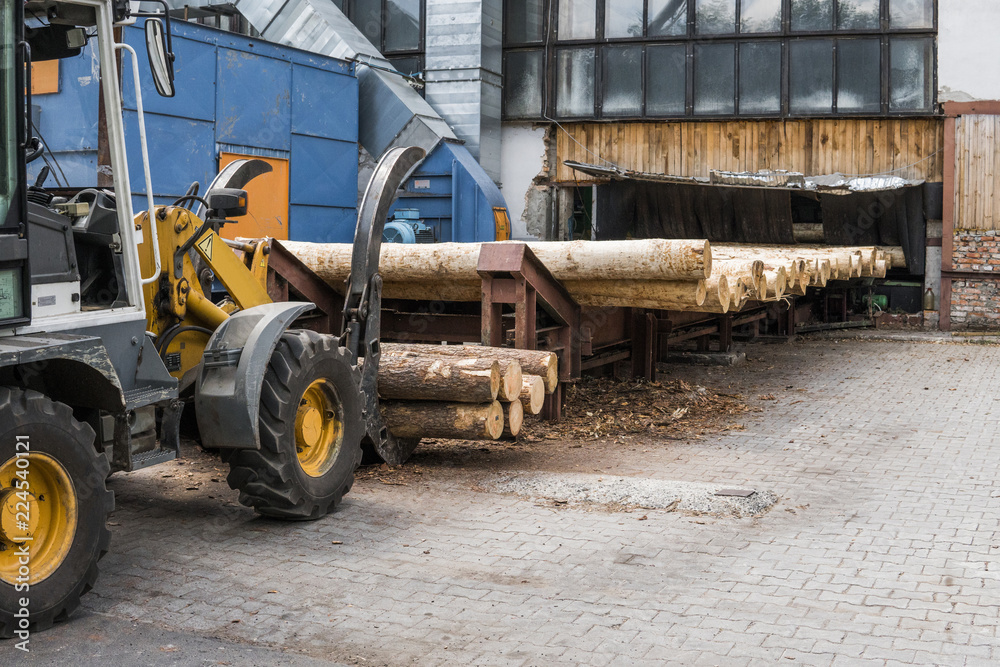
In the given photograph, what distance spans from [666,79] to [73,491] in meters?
16.2

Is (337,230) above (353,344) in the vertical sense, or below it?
above

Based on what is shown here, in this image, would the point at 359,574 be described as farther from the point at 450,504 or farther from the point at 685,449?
the point at 685,449

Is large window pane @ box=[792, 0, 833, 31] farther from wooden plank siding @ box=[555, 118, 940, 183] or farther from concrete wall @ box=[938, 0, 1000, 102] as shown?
concrete wall @ box=[938, 0, 1000, 102]

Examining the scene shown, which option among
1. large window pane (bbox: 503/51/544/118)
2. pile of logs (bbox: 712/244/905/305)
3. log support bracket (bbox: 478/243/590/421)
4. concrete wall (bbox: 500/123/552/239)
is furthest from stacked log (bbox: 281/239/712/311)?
large window pane (bbox: 503/51/544/118)

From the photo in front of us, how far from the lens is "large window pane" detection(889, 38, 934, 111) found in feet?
57.3

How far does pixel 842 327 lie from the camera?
17562 mm

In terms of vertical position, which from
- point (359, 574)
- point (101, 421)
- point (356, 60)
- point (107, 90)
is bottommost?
point (359, 574)

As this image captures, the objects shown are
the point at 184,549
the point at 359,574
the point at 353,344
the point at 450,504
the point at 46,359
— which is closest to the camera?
the point at 46,359

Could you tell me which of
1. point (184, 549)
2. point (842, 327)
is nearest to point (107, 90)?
point (184, 549)

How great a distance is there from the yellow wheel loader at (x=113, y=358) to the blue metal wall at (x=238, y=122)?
17.7 feet

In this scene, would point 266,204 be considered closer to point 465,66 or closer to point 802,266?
point 465,66

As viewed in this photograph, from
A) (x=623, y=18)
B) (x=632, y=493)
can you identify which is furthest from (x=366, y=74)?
(x=632, y=493)

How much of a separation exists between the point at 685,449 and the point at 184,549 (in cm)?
440

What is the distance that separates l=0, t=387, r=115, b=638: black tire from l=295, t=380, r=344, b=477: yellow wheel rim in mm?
1609
